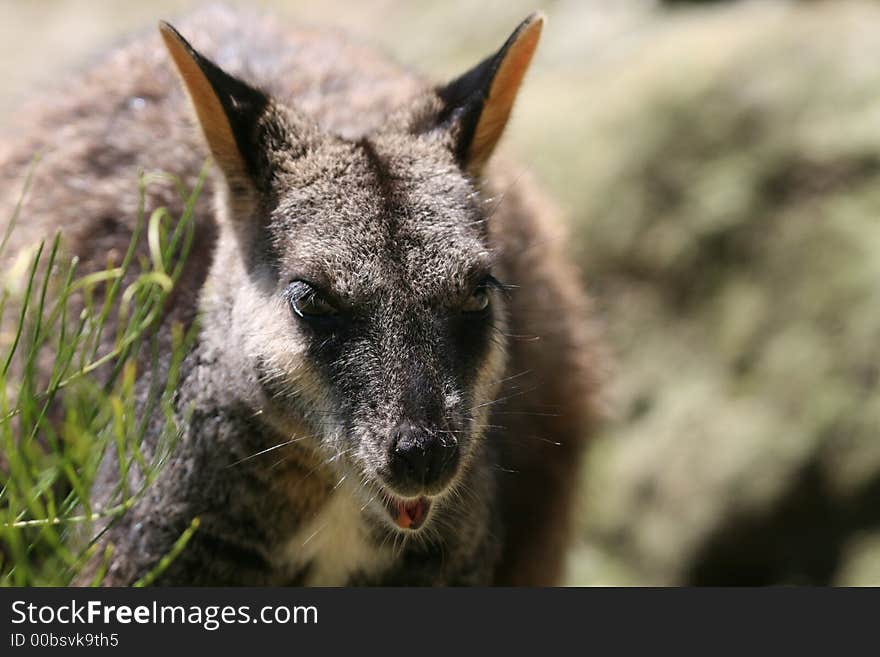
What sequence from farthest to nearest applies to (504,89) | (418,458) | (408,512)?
(504,89) < (408,512) < (418,458)

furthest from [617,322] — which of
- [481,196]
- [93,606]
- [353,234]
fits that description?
[93,606]

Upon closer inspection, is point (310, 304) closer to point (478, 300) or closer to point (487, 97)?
point (478, 300)

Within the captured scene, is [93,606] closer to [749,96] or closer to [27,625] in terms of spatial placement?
[27,625]

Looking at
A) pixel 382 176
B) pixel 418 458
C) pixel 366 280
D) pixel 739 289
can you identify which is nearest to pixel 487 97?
pixel 382 176

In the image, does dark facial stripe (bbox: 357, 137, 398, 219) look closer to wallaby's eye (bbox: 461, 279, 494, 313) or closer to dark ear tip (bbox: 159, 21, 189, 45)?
wallaby's eye (bbox: 461, 279, 494, 313)

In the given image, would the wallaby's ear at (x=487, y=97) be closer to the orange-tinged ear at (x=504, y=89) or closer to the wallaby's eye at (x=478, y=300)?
the orange-tinged ear at (x=504, y=89)

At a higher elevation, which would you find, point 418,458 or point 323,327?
point 323,327

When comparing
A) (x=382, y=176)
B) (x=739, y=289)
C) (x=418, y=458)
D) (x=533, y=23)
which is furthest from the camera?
(x=739, y=289)

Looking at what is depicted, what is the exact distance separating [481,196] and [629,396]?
3.11 m

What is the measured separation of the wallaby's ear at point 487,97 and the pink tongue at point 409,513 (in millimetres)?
1118

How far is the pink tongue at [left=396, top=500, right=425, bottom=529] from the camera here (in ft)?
11.4

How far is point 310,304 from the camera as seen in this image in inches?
135

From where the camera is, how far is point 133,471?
151 inches

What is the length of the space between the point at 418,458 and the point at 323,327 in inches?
19.0
